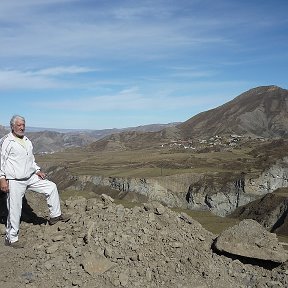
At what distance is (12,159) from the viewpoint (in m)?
8.97

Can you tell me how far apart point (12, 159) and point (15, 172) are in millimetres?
291

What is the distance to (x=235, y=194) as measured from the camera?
88562mm

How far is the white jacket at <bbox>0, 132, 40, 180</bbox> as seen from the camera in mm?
8914

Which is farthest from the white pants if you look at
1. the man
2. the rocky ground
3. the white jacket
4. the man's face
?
the man's face

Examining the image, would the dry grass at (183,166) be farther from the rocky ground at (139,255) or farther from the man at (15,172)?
the man at (15,172)

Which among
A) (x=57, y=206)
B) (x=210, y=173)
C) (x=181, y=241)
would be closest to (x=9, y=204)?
(x=57, y=206)

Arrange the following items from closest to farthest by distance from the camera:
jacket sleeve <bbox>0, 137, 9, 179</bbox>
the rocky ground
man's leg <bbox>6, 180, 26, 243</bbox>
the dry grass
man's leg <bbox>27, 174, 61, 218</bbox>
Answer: the rocky ground, jacket sleeve <bbox>0, 137, 9, 179</bbox>, man's leg <bbox>6, 180, 26, 243</bbox>, man's leg <bbox>27, 174, 61, 218</bbox>, the dry grass

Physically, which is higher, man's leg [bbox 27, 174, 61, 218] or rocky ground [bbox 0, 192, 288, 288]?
man's leg [bbox 27, 174, 61, 218]

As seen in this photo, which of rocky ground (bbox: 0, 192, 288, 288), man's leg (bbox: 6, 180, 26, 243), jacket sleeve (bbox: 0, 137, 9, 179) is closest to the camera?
rocky ground (bbox: 0, 192, 288, 288)

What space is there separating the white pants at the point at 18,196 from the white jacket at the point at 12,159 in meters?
0.19

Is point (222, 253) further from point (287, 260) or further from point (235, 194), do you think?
point (235, 194)

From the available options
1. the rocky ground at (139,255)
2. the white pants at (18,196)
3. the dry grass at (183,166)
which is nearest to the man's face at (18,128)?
the white pants at (18,196)

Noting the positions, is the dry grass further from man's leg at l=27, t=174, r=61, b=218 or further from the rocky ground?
man's leg at l=27, t=174, r=61, b=218

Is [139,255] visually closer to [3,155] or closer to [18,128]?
[3,155]
